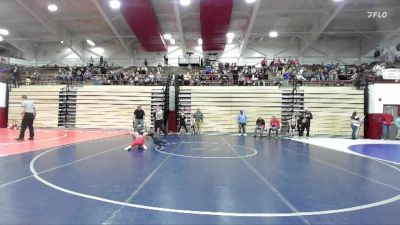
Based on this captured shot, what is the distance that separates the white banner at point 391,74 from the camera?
19203mm

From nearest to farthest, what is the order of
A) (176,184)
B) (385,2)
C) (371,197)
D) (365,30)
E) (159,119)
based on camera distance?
(371,197), (176,184), (159,119), (385,2), (365,30)

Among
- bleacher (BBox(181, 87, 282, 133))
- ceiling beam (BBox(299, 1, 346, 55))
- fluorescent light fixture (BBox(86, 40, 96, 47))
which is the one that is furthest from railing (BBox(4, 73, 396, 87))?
fluorescent light fixture (BBox(86, 40, 96, 47))

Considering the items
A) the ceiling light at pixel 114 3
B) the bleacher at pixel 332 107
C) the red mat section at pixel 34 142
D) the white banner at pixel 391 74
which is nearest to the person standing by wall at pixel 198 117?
the bleacher at pixel 332 107

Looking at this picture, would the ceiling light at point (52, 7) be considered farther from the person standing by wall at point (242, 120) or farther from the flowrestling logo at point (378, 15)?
the flowrestling logo at point (378, 15)

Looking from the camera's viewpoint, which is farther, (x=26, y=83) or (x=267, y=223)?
(x=26, y=83)

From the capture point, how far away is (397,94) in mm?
18984

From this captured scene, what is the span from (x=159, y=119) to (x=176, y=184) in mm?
13193

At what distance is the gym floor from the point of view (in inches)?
140

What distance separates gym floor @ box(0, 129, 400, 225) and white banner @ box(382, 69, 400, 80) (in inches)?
532

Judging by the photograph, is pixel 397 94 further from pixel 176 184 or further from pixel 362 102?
pixel 176 184

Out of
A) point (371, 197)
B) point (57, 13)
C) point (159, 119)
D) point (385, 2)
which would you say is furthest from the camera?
point (57, 13)

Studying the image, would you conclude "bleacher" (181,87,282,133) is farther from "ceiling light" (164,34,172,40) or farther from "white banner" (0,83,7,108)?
"white banner" (0,83,7,108)

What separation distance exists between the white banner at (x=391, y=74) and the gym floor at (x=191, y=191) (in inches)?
532

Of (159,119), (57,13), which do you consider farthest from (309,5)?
(57,13)
